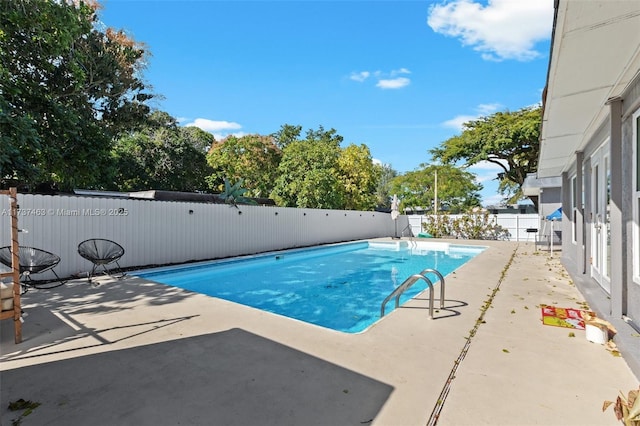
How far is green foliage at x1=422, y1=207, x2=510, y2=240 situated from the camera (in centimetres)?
1872

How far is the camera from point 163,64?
46.6ft

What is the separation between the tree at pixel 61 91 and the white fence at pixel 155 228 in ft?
6.35

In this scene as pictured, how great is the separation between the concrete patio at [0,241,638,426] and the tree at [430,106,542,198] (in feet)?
64.5

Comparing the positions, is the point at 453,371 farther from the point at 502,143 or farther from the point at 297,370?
the point at 502,143

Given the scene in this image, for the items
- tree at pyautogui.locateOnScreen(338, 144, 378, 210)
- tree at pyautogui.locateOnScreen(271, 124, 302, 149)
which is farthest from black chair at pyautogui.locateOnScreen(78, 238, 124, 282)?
tree at pyautogui.locateOnScreen(271, 124, 302, 149)

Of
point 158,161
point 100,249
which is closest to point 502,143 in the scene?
point 100,249

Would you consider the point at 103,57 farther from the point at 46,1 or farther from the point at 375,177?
the point at 375,177

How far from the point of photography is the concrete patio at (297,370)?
2.21m

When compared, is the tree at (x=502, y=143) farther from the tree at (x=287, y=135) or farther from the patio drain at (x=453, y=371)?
the patio drain at (x=453, y=371)

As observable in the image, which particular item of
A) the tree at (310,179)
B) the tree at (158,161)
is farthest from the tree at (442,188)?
the tree at (158,161)

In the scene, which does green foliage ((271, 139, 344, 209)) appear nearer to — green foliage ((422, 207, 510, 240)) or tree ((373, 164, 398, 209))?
green foliage ((422, 207, 510, 240))

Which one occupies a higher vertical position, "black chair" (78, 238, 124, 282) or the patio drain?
"black chair" (78, 238, 124, 282)

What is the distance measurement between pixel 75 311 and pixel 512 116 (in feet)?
85.6

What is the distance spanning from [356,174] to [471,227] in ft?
26.9
